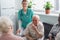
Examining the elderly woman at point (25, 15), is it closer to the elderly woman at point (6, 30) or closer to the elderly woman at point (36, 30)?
the elderly woman at point (36, 30)

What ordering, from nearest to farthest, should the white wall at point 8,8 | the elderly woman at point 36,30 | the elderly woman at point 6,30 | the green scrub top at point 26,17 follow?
the elderly woman at point 6,30 < the elderly woman at point 36,30 < the green scrub top at point 26,17 < the white wall at point 8,8

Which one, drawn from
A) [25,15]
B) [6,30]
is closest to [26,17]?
[25,15]

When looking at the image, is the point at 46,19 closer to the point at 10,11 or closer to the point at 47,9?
the point at 47,9

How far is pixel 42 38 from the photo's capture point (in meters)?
4.33

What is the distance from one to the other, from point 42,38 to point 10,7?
216 cm

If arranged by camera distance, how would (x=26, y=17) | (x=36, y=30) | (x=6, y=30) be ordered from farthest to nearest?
(x=26, y=17) < (x=36, y=30) < (x=6, y=30)

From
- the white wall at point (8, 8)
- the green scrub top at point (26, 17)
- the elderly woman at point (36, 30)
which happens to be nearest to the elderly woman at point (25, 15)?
the green scrub top at point (26, 17)

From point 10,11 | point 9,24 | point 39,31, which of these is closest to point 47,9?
point 39,31

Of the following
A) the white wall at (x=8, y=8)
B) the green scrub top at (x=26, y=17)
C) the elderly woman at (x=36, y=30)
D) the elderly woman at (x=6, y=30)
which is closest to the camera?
the elderly woman at (x=6, y=30)

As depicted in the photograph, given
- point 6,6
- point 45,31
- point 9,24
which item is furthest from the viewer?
point 6,6

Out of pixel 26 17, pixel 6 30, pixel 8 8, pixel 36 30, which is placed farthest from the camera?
pixel 8 8

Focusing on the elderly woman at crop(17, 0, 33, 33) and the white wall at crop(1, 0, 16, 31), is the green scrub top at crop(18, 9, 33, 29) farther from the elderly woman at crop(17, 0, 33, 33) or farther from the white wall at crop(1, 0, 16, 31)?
the white wall at crop(1, 0, 16, 31)

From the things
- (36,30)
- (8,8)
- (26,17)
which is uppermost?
(8,8)

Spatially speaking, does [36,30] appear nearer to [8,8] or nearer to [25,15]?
[25,15]
